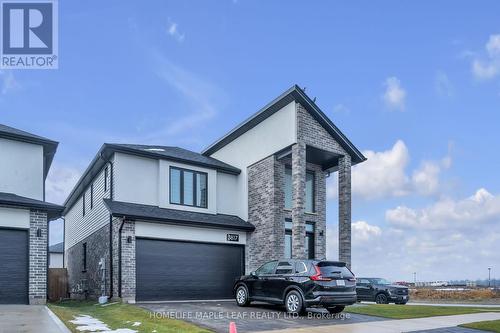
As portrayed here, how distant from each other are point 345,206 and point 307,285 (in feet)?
27.6

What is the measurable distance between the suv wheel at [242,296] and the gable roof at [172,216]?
13.0 feet

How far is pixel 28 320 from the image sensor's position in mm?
11117

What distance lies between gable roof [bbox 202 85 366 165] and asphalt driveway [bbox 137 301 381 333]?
27.1 feet

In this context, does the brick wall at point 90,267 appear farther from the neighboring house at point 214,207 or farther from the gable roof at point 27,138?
the gable roof at point 27,138

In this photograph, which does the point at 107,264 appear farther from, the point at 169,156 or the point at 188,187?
the point at 169,156

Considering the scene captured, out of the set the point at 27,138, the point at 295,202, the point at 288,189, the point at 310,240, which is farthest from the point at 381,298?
the point at 27,138

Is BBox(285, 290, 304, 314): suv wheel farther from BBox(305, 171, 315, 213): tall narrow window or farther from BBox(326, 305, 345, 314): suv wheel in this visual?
BBox(305, 171, 315, 213): tall narrow window

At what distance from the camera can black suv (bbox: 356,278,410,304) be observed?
2292 centimetres

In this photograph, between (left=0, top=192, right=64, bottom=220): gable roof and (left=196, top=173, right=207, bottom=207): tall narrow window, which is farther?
(left=196, top=173, right=207, bottom=207): tall narrow window

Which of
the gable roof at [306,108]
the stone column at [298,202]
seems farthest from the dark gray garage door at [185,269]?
the gable roof at [306,108]

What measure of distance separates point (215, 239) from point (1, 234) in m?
7.87

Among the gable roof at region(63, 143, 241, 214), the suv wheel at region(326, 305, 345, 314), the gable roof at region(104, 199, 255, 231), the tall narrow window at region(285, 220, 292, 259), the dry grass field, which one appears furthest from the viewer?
the dry grass field

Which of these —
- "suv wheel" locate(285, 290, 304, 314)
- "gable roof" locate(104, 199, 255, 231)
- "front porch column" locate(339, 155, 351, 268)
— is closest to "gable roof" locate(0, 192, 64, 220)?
"gable roof" locate(104, 199, 255, 231)

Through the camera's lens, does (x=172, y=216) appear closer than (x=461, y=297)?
Yes
